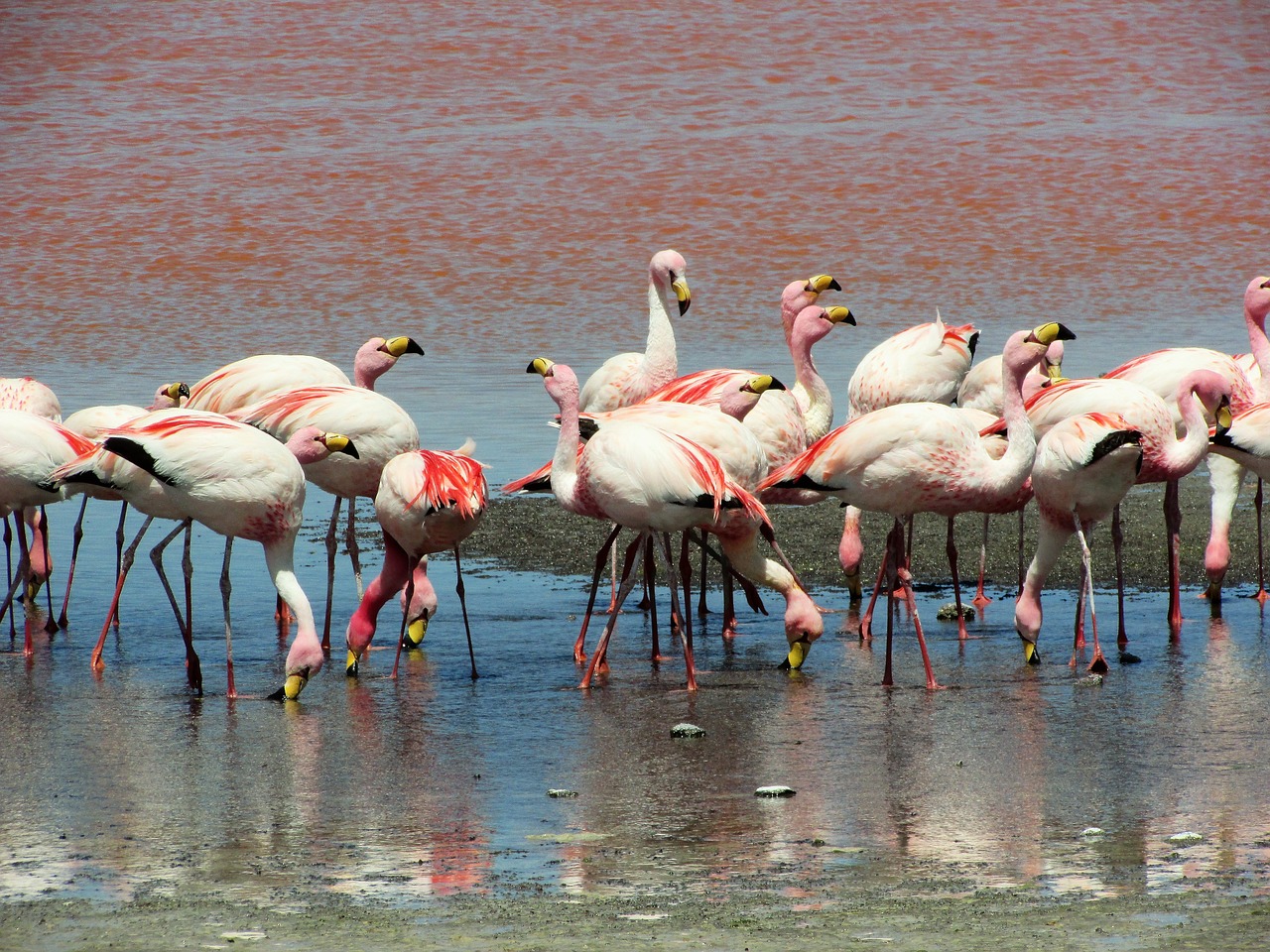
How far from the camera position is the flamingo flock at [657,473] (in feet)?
A: 20.5

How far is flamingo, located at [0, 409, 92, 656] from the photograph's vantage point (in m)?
6.76

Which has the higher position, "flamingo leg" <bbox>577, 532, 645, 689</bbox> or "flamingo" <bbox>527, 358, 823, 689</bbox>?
"flamingo" <bbox>527, 358, 823, 689</bbox>

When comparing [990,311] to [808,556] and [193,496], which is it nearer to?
[808,556]

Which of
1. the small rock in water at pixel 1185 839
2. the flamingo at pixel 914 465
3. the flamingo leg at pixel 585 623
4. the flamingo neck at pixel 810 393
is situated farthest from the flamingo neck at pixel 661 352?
the small rock in water at pixel 1185 839

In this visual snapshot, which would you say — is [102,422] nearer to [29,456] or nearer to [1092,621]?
[29,456]

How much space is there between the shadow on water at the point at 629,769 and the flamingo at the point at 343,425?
2.22 ft

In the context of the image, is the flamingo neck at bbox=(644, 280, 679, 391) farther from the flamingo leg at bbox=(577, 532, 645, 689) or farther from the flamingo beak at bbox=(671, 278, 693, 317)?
the flamingo leg at bbox=(577, 532, 645, 689)

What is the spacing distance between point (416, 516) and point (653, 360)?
261cm

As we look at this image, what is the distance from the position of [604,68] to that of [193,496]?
795 inches

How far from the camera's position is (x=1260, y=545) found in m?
7.71

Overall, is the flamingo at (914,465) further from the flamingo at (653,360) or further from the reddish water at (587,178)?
the reddish water at (587,178)

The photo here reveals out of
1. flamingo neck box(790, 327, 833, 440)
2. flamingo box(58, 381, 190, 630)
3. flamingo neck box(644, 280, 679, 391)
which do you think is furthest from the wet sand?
flamingo neck box(644, 280, 679, 391)

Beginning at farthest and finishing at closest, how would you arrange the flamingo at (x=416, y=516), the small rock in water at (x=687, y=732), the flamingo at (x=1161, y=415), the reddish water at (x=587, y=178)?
the reddish water at (x=587, y=178), the flamingo at (x=1161, y=415), the flamingo at (x=416, y=516), the small rock in water at (x=687, y=732)

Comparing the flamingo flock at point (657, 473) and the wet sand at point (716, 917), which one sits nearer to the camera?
the wet sand at point (716, 917)
